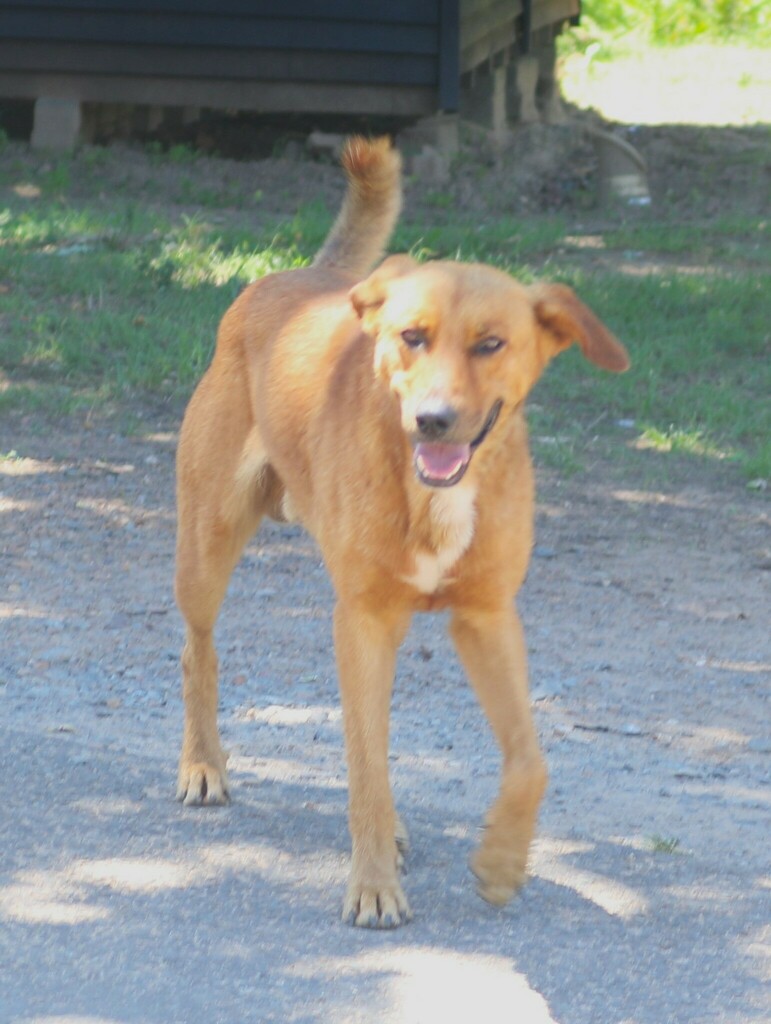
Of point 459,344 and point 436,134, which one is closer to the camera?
point 459,344

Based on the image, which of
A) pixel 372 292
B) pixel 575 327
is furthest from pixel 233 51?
pixel 575 327

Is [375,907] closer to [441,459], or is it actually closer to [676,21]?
[441,459]

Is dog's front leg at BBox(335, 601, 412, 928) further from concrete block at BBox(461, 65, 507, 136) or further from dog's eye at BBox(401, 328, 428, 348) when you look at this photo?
concrete block at BBox(461, 65, 507, 136)

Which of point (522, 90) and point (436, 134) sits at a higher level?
point (522, 90)

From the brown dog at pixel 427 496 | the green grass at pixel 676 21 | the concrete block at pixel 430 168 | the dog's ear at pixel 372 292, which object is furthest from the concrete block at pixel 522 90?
the dog's ear at pixel 372 292

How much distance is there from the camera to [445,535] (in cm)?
345

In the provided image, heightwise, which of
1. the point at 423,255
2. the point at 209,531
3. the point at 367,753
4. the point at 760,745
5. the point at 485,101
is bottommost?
the point at 760,745

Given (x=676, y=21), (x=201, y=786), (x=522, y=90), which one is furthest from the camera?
(x=676, y=21)

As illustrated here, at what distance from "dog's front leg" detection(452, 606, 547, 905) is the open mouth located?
0.39 meters

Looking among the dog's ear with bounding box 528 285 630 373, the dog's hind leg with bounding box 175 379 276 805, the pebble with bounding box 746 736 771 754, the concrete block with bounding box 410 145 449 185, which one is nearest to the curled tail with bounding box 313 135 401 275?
the dog's hind leg with bounding box 175 379 276 805

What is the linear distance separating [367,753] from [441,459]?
2.20 feet

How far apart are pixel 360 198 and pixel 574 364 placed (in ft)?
14.5

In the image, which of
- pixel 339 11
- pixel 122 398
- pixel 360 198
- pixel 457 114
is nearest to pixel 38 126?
pixel 339 11

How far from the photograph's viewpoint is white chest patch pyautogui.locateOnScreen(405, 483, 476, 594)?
3.44 m
